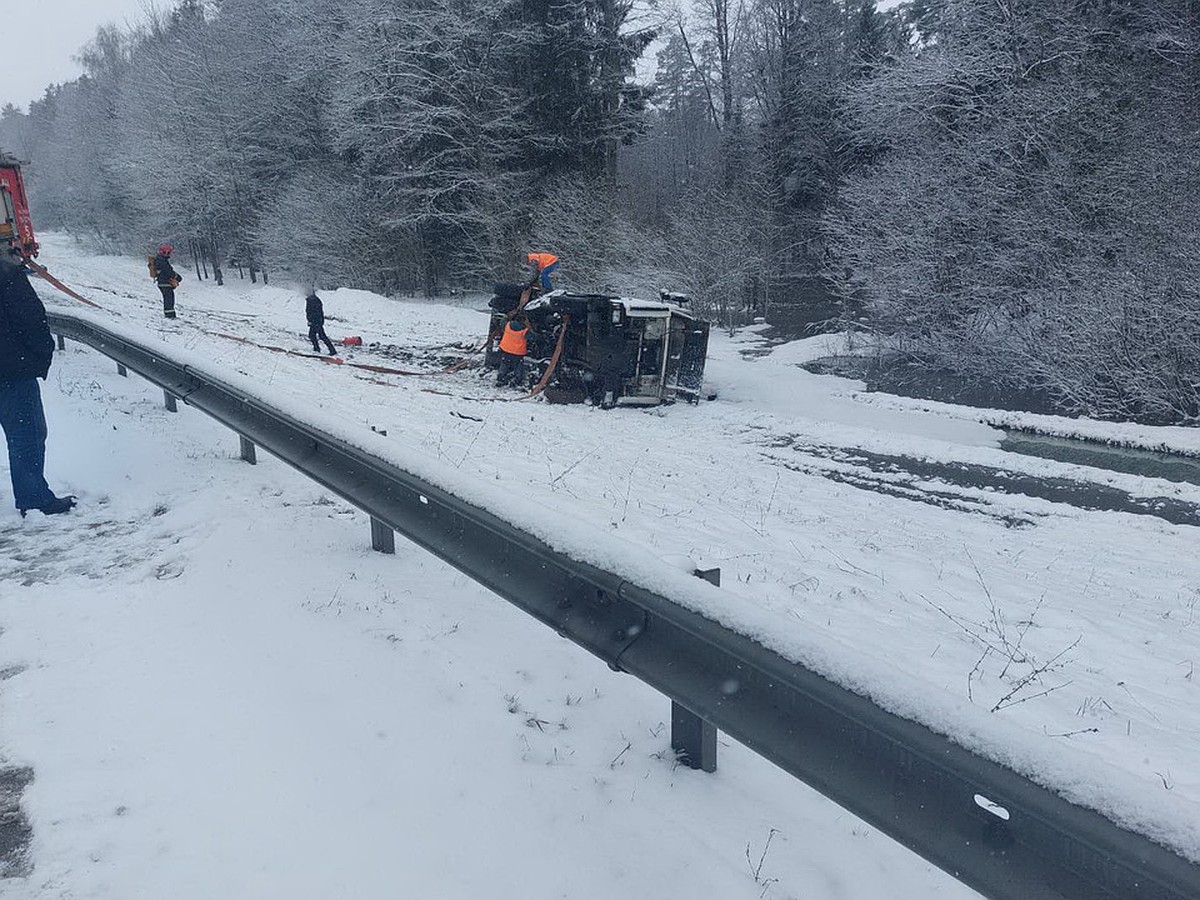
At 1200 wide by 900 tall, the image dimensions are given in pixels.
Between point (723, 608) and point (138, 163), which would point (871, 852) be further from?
point (138, 163)

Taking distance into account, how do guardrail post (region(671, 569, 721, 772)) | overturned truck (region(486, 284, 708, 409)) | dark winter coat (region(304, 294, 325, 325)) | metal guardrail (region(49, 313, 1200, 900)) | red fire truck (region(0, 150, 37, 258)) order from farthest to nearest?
red fire truck (region(0, 150, 37, 258)) < dark winter coat (region(304, 294, 325, 325)) < overturned truck (region(486, 284, 708, 409)) < guardrail post (region(671, 569, 721, 772)) < metal guardrail (region(49, 313, 1200, 900))

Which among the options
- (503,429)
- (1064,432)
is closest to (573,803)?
(503,429)

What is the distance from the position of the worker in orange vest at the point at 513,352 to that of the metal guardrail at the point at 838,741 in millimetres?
10149

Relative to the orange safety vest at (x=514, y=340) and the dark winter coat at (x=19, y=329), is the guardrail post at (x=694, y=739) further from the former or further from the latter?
the orange safety vest at (x=514, y=340)

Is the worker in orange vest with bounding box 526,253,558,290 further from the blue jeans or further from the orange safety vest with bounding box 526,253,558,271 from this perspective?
the blue jeans

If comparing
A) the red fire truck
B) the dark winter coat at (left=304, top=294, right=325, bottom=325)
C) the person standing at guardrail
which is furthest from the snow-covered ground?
the red fire truck

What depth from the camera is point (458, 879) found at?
6.86 feet

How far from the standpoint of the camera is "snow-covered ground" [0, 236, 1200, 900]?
2.12 m

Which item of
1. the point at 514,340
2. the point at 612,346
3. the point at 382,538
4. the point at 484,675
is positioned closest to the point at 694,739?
the point at 484,675

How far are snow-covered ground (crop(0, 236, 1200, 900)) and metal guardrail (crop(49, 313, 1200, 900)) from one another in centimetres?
5

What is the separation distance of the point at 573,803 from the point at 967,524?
5.81m

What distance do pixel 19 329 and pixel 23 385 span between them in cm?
39

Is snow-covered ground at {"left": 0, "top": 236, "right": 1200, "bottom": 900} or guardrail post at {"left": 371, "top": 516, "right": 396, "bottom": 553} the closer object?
snow-covered ground at {"left": 0, "top": 236, "right": 1200, "bottom": 900}

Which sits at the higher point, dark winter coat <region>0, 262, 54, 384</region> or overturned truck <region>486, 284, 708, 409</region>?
dark winter coat <region>0, 262, 54, 384</region>
